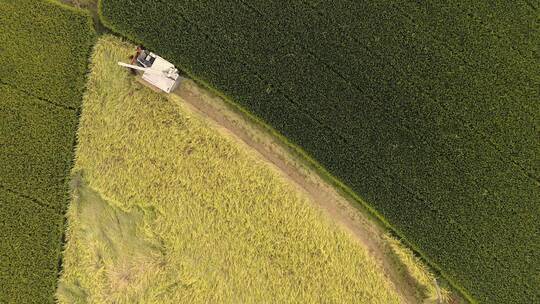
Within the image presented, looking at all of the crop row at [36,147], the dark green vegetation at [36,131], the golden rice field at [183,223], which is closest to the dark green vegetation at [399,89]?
Answer: the golden rice field at [183,223]

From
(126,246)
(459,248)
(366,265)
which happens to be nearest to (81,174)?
(126,246)

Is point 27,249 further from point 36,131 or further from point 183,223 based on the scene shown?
point 183,223

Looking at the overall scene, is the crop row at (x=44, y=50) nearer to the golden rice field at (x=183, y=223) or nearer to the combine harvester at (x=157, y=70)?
the golden rice field at (x=183, y=223)

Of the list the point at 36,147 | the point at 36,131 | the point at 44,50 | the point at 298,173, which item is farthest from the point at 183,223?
the point at 44,50

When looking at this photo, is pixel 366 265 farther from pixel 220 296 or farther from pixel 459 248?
pixel 220 296

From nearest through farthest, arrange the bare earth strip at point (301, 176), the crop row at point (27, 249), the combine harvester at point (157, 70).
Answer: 1. the crop row at point (27, 249)
2. the combine harvester at point (157, 70)
3. the bare earth strip at point (301, 176)

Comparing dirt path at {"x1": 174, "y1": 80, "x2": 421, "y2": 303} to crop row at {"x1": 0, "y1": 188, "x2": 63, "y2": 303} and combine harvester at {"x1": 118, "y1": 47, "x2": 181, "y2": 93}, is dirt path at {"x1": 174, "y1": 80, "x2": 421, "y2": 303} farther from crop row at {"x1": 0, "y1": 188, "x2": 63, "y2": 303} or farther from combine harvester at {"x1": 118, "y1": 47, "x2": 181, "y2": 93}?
crop row at {"x1": 0, "y1": 188, "x2": 63, "y2": 303}

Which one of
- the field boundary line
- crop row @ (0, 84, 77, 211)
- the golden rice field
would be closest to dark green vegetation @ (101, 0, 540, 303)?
the golden rice field
